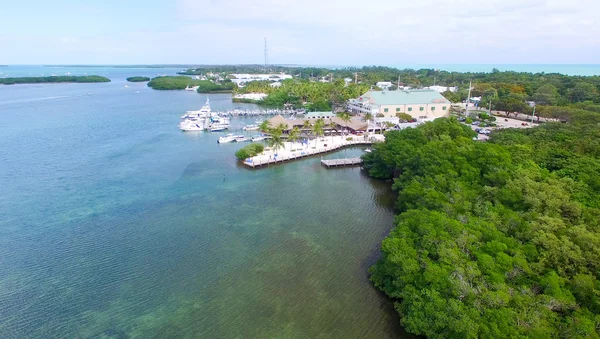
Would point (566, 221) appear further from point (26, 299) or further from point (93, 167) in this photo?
point (93, 167)

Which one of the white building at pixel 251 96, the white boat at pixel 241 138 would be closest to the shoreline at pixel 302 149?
the white boat at pixel 241 138

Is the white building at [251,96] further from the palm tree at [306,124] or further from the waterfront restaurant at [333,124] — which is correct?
the palm tree at [306,124]

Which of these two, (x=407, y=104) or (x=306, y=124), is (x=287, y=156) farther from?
(x=407, y=104)

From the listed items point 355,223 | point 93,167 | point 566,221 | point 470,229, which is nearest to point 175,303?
point 355,223

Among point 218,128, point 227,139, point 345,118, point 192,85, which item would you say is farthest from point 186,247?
point 192,85

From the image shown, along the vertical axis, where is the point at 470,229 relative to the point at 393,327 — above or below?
above
